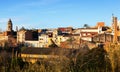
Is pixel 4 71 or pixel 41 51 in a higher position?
pixel 4 71

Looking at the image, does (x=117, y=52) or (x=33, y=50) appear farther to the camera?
(x=33, y=50)

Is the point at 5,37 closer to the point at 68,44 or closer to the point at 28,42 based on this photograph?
the point at 28,42

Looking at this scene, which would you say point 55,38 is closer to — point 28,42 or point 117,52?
point 28,42

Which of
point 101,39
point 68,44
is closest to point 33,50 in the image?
point 68,44

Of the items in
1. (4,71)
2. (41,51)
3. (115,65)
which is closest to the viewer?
(4,71)

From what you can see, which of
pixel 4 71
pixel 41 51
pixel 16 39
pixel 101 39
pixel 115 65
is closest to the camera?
pixel 4 71

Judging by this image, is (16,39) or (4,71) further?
(16,39)

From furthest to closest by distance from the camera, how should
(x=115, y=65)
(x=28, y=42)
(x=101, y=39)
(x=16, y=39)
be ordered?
(x=16, y=39) < (x=28, y=42) < (x=101, y=39) < (x=115, y=65)

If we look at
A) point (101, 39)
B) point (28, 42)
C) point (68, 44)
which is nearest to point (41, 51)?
point (68, 44)

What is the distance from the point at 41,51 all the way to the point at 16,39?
1801 cm

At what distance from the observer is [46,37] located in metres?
40.5

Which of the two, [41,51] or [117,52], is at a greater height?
[117,52]

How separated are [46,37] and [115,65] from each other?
105 feet

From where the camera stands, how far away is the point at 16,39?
42.5 meters
